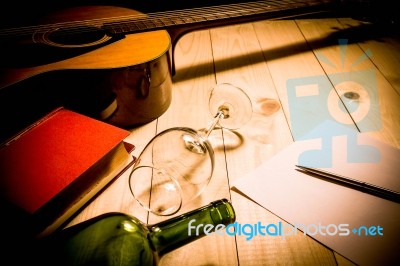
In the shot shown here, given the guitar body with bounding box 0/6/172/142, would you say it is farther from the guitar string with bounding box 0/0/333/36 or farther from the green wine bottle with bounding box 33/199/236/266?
the green wine bottle with bounding box 33/199/236/266

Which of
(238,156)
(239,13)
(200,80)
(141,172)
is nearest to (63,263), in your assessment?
(141,172)

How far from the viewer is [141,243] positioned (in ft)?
1.29

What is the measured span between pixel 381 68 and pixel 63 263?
1169 millimetres

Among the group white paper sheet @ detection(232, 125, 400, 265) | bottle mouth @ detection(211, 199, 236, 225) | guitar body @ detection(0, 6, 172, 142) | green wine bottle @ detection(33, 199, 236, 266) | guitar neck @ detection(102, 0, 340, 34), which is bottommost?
white paper sheet @ detection(232, 125, 400, 265)

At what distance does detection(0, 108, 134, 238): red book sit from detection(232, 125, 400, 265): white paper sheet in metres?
0.29

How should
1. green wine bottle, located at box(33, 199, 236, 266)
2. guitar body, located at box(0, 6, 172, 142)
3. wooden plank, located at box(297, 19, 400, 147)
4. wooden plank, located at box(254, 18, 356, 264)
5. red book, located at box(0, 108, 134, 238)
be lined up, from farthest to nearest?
wooden plank, located at box(254, 18, 356, 264), wooden plank, located at box(297, 19, 400, 147), guitar body, located at box(0, 6, 172, 142), red book, located at box(0, 108, 134, 238), green wine bottle, located at box(33, 199, 236, 266)

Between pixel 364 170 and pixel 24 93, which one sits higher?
pixel 24 93

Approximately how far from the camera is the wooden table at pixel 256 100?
0.50 meters

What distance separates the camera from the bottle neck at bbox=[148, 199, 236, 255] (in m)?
0.38

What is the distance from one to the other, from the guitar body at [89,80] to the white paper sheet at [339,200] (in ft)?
1.18

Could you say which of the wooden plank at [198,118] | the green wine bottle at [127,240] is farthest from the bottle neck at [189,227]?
the wooden plank at [198,118]

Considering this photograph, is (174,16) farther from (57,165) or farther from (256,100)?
(57,165)

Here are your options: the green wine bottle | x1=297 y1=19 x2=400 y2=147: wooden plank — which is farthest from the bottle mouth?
x1=297 y1=19 x2=400 y2=147: wooden plank

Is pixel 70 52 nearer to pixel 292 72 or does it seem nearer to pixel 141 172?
pixel 141 172
